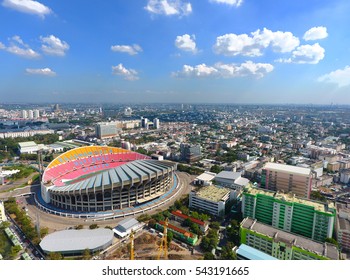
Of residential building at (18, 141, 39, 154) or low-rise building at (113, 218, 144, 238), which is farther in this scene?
residential building at (18, 141, 39, 154)

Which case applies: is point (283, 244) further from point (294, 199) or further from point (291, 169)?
point (291, 169)

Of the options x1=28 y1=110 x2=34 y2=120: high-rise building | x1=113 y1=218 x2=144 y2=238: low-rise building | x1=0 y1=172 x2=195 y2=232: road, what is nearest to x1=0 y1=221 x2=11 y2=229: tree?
x1=0 y1=172 x2=195 y2=232: road

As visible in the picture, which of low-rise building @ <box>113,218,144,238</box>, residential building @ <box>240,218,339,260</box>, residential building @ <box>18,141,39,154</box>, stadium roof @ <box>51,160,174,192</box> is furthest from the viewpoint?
residential building @ <box>18,141,39,154</box>

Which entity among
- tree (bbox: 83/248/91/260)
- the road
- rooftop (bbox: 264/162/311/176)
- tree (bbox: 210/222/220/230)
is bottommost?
the road

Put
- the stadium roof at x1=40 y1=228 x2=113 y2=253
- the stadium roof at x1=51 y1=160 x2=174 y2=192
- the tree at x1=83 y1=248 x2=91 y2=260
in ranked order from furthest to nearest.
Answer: the stadium roof at x1=51 y1=160 x2=174 y2=192, the stadium roof at x1=40 y1=228 x2=113 y2=253, the tree at x1=83 y1=248 x2=91 y2=260

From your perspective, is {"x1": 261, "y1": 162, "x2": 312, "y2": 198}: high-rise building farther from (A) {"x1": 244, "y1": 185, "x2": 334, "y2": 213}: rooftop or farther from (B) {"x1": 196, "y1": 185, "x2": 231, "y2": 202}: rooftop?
(B) {"x1": 196, "y1": 185, "x2": 231, "y2": 202}: rooftop

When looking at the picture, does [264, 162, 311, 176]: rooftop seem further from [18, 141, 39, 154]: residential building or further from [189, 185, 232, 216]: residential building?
[18, 141, 39, 154]: residential building

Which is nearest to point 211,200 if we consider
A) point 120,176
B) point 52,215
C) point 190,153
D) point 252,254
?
point 252,254

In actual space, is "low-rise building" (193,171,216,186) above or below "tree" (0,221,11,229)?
above
